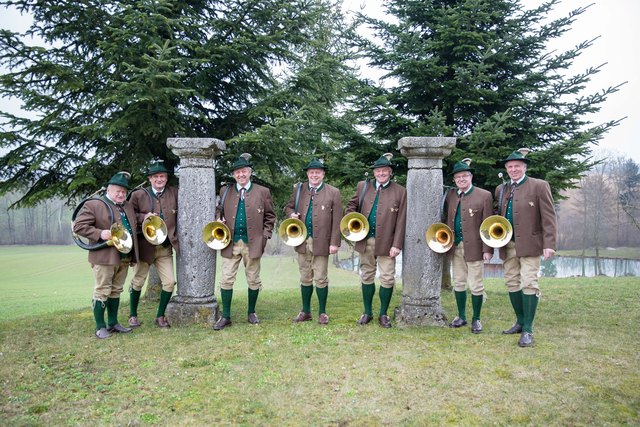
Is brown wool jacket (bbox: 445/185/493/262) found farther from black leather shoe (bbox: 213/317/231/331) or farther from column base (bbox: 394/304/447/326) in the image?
black leather shoe (bbox: 213/317/231/331)

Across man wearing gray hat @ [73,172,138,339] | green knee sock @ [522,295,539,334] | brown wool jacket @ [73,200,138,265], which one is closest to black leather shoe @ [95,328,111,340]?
man wearing gray hat @ [73,172,138,339]

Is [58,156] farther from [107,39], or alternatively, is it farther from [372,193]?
[372,193]

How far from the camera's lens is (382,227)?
6.66m

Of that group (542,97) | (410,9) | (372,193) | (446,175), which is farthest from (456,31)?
(372,193)

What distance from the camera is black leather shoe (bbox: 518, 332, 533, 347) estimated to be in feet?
18.5

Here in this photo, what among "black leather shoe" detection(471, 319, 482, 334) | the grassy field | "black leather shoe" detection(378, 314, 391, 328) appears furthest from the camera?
"black leather shoe" detection(378, 314, 391, 328)

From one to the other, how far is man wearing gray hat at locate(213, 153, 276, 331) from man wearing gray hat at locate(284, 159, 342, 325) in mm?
486

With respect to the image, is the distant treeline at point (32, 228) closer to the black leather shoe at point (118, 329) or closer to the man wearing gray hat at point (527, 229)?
the black leather shoe at point (118, 329)

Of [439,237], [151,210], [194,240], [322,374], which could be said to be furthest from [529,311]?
[151,210]

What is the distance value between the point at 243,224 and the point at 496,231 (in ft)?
12.1

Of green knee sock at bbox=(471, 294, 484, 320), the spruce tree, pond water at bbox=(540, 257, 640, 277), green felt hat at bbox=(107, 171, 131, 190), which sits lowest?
pond water at bbox=(540, 257, 640, 277)

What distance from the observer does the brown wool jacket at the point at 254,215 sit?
22.2 ft

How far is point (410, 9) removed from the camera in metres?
9.45

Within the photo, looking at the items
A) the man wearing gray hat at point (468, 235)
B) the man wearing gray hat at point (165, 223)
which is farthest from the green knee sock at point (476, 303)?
the man wearing gray hat at point (165, 223)
